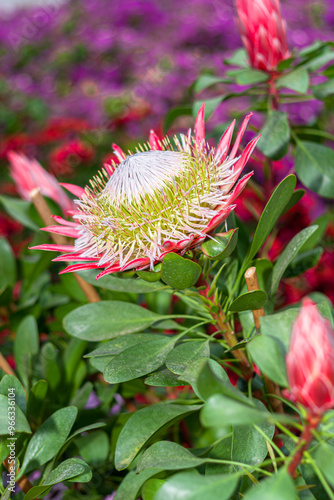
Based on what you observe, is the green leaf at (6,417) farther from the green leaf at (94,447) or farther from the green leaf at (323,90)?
the green leaf at (323,90)

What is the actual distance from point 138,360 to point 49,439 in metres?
0.17

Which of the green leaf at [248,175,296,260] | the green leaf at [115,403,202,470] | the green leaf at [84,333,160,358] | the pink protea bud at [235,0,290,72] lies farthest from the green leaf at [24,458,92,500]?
the pink protea bud at [235,0,290,72]

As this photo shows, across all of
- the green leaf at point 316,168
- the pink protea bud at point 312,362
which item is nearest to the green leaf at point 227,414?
the pink protea bud at point 312,362

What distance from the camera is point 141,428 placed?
56cm

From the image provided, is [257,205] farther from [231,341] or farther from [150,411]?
[150,411]

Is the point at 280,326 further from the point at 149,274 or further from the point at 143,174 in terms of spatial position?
the point at 143,174

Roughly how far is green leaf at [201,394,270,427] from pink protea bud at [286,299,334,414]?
41 millimetres

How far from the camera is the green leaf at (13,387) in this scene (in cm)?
A: 58

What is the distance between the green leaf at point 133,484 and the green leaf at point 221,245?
0.93 ft

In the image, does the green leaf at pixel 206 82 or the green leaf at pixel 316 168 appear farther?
the green leaf at pixel 206 82

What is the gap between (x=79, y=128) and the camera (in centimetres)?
274

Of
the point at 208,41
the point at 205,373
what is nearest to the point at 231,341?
the point at 205,373

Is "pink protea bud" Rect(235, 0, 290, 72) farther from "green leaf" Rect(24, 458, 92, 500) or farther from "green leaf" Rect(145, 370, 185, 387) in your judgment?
"green leaf" Rect(24, 458, 92, 500)

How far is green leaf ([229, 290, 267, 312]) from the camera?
1.76ft
